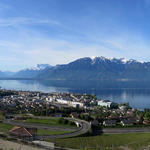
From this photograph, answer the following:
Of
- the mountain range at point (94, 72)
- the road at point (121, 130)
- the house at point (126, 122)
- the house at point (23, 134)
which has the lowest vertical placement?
the road at point (121, 130)

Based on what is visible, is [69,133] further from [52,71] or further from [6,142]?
[52,71]

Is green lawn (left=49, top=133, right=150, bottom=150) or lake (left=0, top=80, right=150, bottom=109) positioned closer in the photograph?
green lawn (left=49, top=133, right=150, bottom=150)

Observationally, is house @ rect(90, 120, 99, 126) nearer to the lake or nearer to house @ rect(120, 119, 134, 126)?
house @ rect(120, 119, 134, 126)

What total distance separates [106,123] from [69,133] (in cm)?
626

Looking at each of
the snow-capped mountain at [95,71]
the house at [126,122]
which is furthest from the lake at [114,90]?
the snow-capped mountain at [95,71]

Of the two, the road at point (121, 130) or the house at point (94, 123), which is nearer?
the road at point (121, 130)

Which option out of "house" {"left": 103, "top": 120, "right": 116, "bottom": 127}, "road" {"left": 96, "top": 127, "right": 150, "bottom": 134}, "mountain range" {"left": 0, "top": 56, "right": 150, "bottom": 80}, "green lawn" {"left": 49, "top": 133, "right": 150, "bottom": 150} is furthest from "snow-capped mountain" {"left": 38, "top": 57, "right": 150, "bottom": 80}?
"green lawn" {"left": 49, "top": 133, "right": 150, "bottom": 150}

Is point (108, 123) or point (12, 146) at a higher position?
point (12, 146)

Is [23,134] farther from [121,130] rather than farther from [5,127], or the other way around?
[121,130]

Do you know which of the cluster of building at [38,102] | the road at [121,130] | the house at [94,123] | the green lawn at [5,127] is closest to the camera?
the green lawn at [5,127]

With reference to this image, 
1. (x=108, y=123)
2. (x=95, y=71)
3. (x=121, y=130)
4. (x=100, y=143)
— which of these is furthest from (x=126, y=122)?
(x=95, y=71)

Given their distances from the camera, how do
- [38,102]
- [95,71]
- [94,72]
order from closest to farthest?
[38,102] < [94,72] < [95,71]

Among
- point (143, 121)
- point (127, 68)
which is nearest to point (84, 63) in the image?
point (127, 68)

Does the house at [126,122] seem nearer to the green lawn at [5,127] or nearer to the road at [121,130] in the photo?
the road at [121,130]
